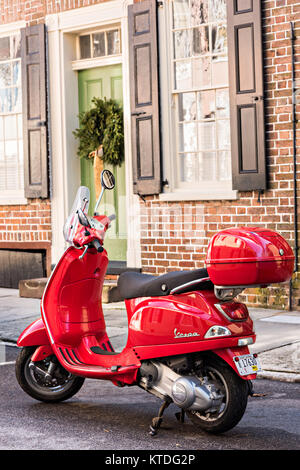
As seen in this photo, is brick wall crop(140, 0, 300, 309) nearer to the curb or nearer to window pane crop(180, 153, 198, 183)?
window pane crop(180, 153, 198, 183)

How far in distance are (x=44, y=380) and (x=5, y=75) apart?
7470 millimetres

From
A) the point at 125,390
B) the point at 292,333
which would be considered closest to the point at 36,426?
the point at 125,390

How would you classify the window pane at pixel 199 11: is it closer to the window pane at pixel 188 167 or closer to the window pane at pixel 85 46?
the window pane at pixel 188 167

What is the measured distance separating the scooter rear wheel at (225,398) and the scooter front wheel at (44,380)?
3.87ft

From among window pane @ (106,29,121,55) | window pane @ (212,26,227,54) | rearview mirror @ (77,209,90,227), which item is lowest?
rearview mirror @ (77,209,90,227)

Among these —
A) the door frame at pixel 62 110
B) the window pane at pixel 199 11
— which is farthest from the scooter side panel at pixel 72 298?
the door frame at pixel 62 110

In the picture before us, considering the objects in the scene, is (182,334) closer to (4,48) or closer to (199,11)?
(199,11)

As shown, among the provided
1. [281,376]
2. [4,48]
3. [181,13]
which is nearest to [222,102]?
[181,13]

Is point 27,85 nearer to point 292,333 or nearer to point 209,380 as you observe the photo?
point 292,333

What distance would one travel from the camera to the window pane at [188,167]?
1012cm

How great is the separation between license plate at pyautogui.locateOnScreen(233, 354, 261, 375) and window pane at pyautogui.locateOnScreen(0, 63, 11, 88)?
27.5 ft

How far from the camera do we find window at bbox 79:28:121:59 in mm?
11070

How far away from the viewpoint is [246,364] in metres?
4.65

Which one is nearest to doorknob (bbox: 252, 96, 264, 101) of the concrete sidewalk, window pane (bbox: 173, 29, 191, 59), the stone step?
window pane (bbox: 173, 29, 191, 59)
